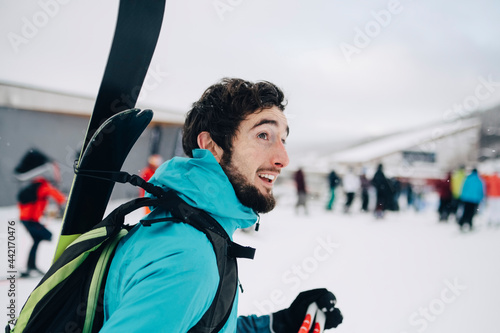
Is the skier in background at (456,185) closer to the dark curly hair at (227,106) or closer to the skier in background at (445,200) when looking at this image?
the skier in background at (445,200)

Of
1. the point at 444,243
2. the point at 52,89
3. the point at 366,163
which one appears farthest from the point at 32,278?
the point at 366,163

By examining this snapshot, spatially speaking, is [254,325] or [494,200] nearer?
[254,325]

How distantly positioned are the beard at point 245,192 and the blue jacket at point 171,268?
0.09 meters

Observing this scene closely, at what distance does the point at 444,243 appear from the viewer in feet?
22.0

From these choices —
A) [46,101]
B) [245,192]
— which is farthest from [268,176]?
[46,101]

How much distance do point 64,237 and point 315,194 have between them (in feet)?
47.5

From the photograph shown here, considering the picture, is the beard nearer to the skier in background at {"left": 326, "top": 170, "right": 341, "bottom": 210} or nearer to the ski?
the ski

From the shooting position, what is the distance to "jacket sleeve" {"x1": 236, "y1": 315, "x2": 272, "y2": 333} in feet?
4.22

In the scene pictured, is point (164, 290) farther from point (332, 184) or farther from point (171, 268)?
point (332, 184)

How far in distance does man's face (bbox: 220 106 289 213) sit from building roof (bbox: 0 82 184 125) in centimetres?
780

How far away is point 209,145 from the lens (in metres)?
1.18

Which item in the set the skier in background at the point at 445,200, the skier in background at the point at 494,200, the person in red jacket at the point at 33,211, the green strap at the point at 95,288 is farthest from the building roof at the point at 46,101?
the skier in background at the point at 494,200

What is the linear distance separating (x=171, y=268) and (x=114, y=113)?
0.81 meters

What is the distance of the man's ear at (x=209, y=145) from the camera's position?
1.15 m
